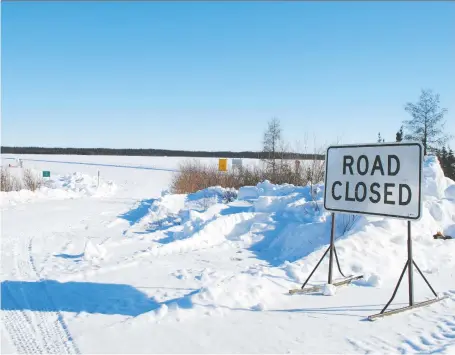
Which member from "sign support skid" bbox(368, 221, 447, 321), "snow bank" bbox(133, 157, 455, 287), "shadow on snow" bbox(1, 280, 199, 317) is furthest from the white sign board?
"shadow on snow" bbox(1, 280, 199, 317)

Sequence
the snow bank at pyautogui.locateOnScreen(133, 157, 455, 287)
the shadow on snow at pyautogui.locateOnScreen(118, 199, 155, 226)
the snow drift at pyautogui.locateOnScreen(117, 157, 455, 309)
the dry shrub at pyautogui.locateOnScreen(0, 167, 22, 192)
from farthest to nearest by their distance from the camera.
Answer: the dry shrub at pyautogui.locateOnScreen(0, 167, 22, 192), the shadow on snow at pyautogui.locateOnScreen(118, 199, 155, 226), the snow bank at pyautogui.locateOnScreen(133, 157, 455, 287), the snow drift at pyautogui.locateOnScreen(117, 157, 455, 309)

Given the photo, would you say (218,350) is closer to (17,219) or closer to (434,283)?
(434,283)

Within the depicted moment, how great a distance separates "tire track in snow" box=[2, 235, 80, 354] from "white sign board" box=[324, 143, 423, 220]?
3.59 m

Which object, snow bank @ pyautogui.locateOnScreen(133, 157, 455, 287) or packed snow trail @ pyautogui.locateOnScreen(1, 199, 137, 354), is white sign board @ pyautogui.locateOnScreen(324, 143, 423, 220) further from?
packed snow trail @ pyautogui.locateOnScreen(1, 199, 137, 354)

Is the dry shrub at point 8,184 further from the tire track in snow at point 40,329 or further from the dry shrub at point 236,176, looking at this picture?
the tire track in snow at point 40,329

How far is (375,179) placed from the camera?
15.8 feet

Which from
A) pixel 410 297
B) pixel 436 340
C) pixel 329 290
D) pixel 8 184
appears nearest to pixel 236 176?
pixel 8 184

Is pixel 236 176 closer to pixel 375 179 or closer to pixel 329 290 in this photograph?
pixel 329 290

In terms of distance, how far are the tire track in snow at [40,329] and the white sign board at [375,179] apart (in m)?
3.59

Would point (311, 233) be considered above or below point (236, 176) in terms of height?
below

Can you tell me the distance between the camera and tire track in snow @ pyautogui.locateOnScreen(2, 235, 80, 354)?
3607mm

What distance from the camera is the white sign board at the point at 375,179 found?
4410 millimetres

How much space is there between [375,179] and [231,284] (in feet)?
7.43

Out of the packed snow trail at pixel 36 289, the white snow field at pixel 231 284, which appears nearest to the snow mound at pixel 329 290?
the white snow field at pixel 231 284
